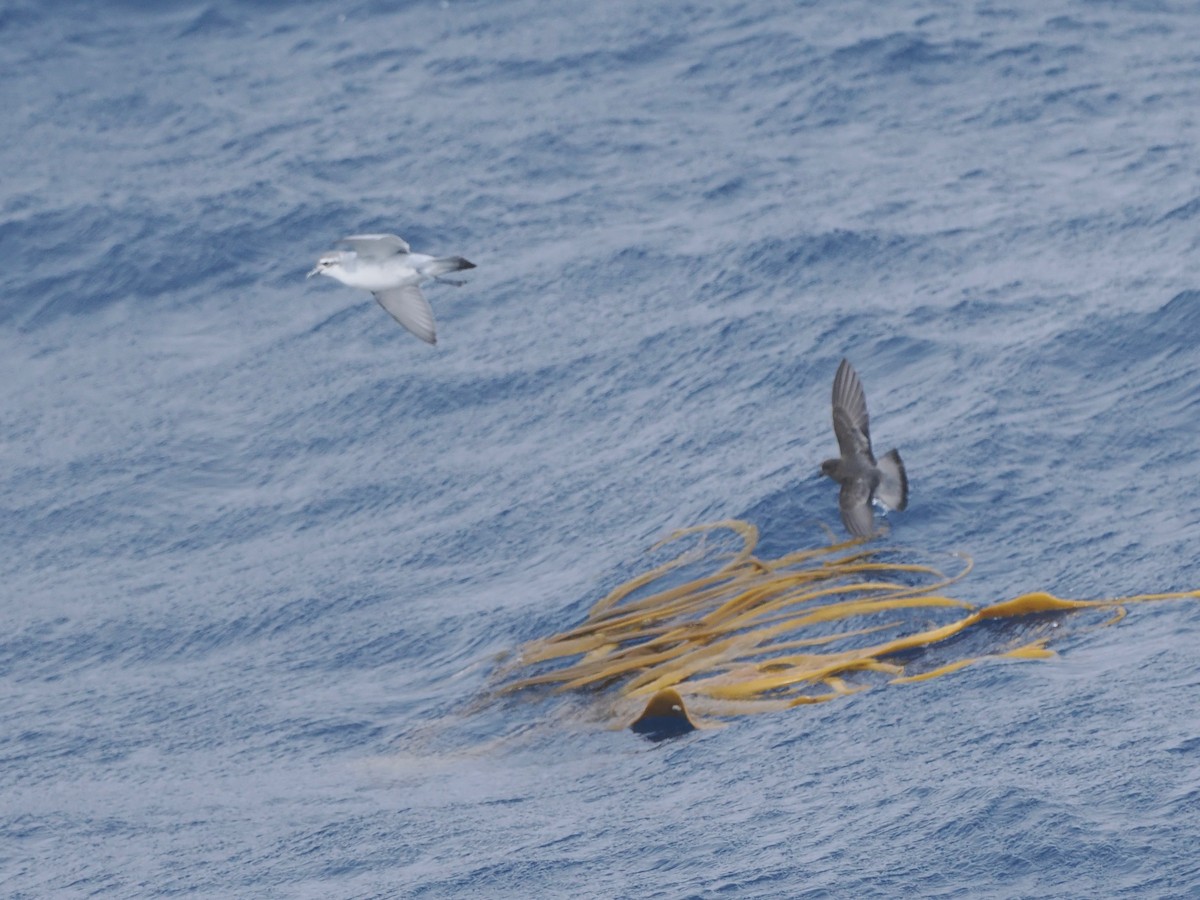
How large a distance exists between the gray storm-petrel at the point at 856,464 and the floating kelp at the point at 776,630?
1.40 ft

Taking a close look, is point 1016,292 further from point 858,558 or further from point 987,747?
point 987,747

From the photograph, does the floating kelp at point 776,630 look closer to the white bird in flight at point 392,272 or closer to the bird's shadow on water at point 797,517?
the bird's shadow on water at point 797,517

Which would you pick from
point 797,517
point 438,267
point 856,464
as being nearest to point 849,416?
point 856,464

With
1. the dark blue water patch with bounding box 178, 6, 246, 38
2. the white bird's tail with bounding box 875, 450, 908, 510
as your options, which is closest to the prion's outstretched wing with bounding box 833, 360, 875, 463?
the white bird's tail with bounding box 875, 450, 908, 510

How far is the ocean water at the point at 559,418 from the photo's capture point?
12930 millimetres

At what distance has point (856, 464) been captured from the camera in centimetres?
1522

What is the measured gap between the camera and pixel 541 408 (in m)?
19.2

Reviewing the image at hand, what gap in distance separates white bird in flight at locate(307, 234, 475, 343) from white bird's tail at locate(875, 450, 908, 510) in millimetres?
3455

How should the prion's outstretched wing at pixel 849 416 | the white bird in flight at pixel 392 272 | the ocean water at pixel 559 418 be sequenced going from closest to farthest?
1. the ocean water at pixel 559 418
2. the white bird in flight at pixel 392 272
3. the prion's outstretched wing at pixel 849 416

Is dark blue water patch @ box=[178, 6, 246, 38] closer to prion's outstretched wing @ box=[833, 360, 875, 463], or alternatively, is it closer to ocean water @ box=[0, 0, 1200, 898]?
ocean water @ box=[0, 0, 1200, 898]

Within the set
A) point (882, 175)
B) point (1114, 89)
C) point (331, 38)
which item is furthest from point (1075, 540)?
→ point (331, 38)

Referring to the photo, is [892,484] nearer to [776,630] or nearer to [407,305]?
[776,630]

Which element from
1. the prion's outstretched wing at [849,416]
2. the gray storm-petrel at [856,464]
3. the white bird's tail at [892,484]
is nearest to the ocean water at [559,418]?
the white bird's tail at [892,484]

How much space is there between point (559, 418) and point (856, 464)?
4.39m
